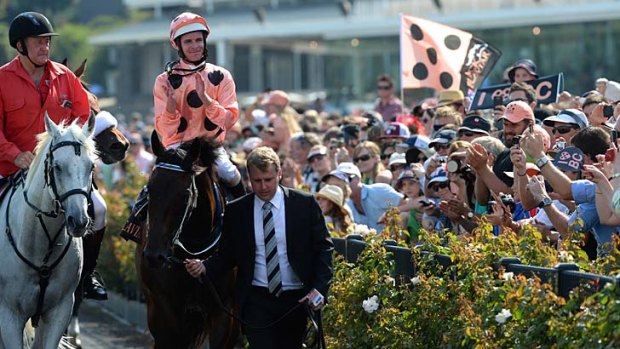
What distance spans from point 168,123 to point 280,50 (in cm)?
5441

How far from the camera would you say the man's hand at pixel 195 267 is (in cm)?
857

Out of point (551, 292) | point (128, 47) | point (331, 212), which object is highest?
point (551, 292)

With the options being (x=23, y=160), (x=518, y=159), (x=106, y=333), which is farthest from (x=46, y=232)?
(x=106, y=333)

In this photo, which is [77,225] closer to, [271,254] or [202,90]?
[271,254]

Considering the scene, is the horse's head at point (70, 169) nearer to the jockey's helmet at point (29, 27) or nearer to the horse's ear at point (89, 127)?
the horse's ear at point (89, 127)

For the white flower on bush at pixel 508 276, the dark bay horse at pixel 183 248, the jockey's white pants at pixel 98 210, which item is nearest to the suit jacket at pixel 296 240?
the dark bay horse at pixel 183 248

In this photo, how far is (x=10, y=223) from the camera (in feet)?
30.4

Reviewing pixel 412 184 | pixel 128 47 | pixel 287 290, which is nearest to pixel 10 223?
pixel 287 290

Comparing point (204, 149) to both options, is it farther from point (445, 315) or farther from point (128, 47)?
point (128, 47)

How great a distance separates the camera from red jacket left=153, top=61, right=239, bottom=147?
9.69 m

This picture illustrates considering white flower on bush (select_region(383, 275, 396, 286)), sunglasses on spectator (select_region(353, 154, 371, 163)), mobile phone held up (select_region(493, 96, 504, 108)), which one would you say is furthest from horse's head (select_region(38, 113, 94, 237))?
mobile phone held up (select_region(493, 96, 504, 108))

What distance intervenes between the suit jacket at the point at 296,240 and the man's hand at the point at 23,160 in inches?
61.8

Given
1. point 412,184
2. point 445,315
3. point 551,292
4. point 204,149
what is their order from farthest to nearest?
1. point 412,184
2. point 204,149
3. point 445,315
4. point 551,292

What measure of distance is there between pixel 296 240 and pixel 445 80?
Answer: 7.43m
